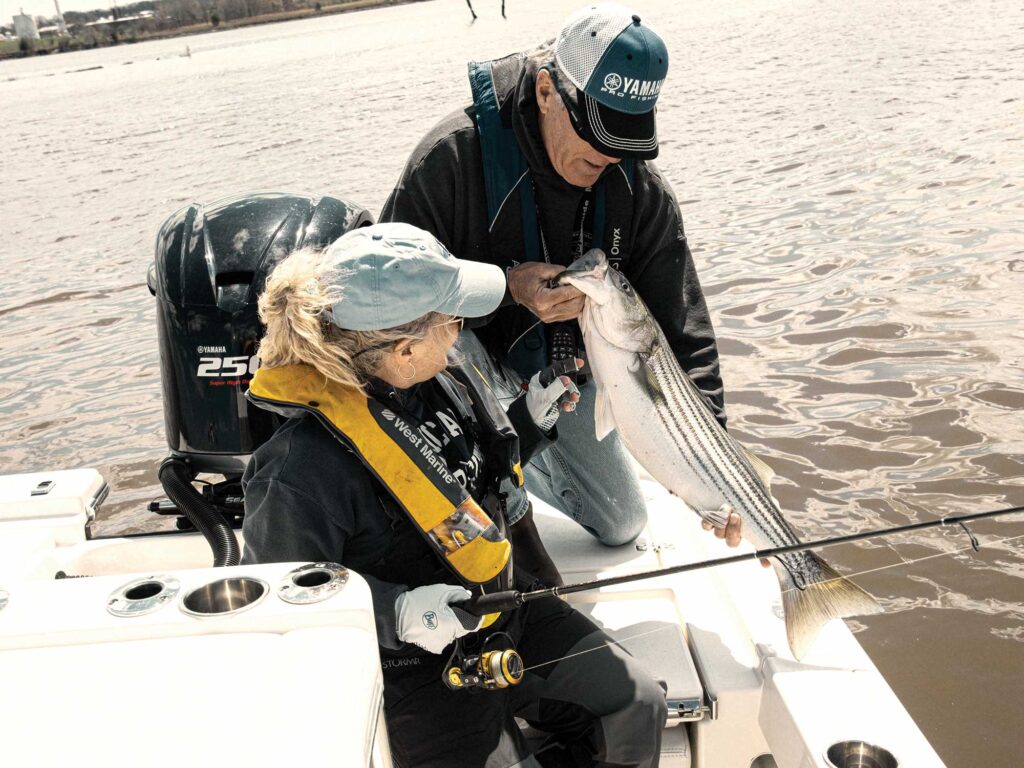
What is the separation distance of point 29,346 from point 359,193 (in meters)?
4.80

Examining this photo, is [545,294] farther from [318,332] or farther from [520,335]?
[318,332]

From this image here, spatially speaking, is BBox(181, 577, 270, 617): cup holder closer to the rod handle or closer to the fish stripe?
the rod handle

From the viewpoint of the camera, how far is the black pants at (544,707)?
240cm

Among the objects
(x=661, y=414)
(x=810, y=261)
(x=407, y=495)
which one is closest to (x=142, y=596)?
(x=407, y=495)

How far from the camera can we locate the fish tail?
2.67 m

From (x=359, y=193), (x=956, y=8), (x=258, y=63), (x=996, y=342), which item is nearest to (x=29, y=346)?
(x=359, y=193)

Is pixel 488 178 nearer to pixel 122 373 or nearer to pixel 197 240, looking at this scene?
pixel 197 240

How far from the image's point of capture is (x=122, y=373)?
304 inches

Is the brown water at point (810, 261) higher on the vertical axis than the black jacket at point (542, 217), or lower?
lower

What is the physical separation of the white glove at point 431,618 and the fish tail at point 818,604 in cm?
92

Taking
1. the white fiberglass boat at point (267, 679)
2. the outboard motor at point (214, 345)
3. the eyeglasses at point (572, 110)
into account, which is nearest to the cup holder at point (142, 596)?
the white fiberglass boat at point (267, 679)

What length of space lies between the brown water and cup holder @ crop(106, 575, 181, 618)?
9.14 feet

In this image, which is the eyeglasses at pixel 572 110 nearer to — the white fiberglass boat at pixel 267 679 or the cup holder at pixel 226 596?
the white fiberglass boat at pixel 267 679

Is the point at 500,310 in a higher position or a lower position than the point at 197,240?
lower
